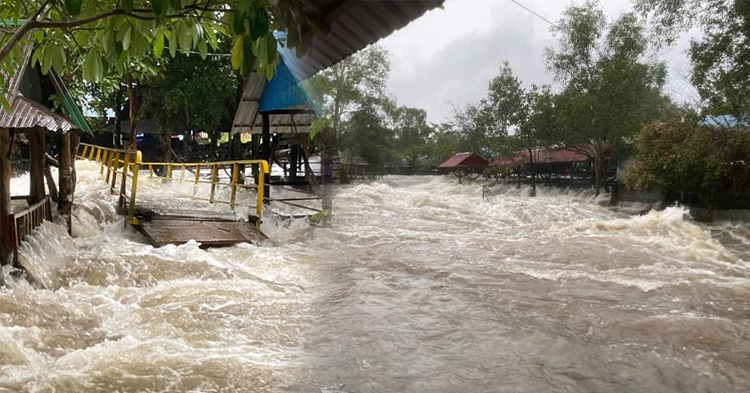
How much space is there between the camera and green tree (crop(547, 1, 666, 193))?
17109 mm

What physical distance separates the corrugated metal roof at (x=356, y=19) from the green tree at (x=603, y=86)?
1639cm

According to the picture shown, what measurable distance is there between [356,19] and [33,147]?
7246 mm

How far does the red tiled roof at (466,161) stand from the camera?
1842cm

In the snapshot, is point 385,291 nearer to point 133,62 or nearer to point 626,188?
point 133,62

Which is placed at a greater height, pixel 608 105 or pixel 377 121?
pixel 608 105

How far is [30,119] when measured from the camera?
4.61 meters

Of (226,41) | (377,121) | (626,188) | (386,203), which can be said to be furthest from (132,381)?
(626,188)

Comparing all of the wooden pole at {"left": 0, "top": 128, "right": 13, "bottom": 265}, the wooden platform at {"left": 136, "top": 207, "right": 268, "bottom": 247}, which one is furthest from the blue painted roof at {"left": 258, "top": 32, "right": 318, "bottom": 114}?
the wooden pole at {"left": 0, "top": 128, "right": 13, "bottom": 265}

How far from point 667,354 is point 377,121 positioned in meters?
7.13

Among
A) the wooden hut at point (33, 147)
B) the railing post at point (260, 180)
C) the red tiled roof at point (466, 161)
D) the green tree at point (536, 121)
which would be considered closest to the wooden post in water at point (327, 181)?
the railing post at point (260, 180)

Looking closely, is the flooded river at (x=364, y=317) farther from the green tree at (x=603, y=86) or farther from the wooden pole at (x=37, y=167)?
the green tree at (x=603, y=86)

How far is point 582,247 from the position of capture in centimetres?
959

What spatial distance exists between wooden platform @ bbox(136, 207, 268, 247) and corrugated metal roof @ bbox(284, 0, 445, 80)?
5644 mm

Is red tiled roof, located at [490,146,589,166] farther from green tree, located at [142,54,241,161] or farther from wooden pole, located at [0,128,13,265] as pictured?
wooden pole, located at [0,128,13,265]
